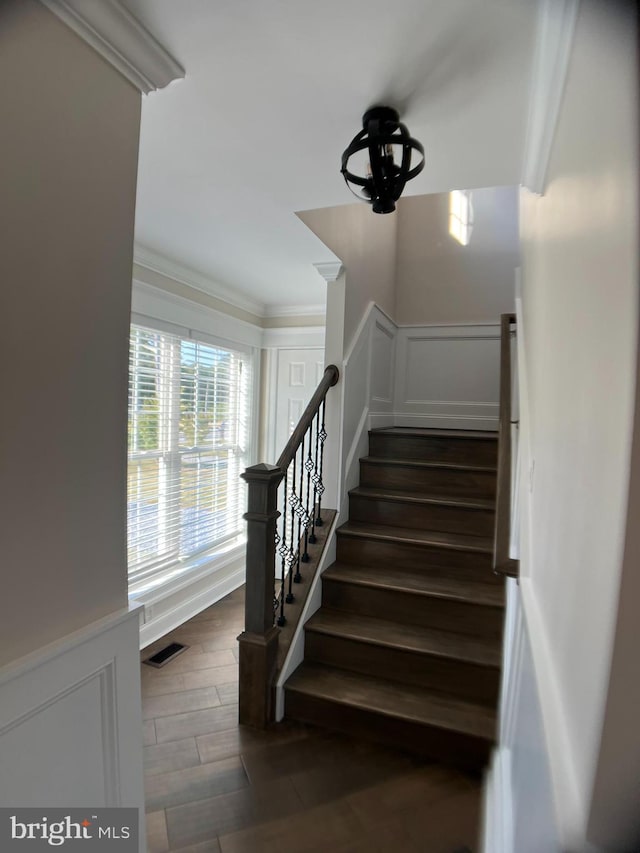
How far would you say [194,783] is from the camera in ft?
5.39

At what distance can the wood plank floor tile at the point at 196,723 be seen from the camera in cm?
190

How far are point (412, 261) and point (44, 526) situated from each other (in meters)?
3.80

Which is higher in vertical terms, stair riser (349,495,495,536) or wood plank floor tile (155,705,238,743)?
stair riser (349,495,495,536)

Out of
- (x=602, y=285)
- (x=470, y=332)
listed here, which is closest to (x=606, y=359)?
(x=602, y=285)

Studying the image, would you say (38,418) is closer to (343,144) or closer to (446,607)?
(343,144)

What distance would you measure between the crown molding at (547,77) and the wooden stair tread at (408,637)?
1.92 metres

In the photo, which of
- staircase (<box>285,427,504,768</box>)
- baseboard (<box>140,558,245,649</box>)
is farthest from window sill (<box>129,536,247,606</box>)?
staircase (<box>285,427,504,768</box>)

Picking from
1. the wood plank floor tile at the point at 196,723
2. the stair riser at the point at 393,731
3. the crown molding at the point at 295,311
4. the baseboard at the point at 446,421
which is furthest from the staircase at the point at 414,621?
the crown molding at the point at 295,311

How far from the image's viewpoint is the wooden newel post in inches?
76.0

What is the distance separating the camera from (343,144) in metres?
1.49

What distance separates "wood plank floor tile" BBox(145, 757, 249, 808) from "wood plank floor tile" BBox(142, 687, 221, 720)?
369mm

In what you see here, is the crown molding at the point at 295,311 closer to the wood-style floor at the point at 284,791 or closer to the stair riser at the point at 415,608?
the stair riser at the point at 415,608

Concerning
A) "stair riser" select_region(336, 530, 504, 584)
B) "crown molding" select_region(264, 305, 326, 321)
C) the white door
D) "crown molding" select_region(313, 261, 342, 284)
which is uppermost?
"crown molding" select_region(264, 305, 326, 321)

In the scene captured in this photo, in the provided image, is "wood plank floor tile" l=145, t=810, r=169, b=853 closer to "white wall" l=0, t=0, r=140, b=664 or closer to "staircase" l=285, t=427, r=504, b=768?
"staircase" l=285, t=427, r=504, b=768
